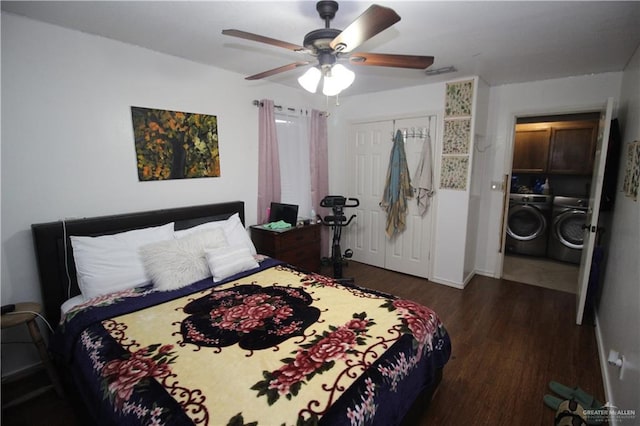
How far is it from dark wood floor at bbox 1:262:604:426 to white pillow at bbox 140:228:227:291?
91 centimetres

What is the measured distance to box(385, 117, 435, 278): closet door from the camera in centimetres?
365

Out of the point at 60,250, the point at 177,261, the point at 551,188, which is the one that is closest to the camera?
the point at 60,250

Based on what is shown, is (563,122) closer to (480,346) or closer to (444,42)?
(444,42)

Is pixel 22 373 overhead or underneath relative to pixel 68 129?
underneath

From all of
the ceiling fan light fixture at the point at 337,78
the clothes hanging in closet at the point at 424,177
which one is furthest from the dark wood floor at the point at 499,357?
the ceiling fan light fixture at the point at 337,78

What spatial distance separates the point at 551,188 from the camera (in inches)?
188

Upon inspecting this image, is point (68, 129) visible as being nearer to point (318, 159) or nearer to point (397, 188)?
point (318, 159)

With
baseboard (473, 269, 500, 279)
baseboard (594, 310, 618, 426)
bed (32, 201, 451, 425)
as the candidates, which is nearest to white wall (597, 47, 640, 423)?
baseboard (594, 310, 618, 426)

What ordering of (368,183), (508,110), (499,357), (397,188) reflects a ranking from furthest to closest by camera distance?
(368,183) → (397,188) → (508,110) → (499,357)

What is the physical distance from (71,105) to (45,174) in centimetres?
52

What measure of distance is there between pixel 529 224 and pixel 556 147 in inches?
51.0

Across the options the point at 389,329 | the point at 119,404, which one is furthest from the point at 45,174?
the point at 389,329

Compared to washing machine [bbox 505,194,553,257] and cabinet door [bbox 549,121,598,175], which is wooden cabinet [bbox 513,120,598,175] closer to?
cabinet door [bbox 549,121,598,175]

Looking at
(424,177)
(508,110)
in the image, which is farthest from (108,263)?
(508,110)
